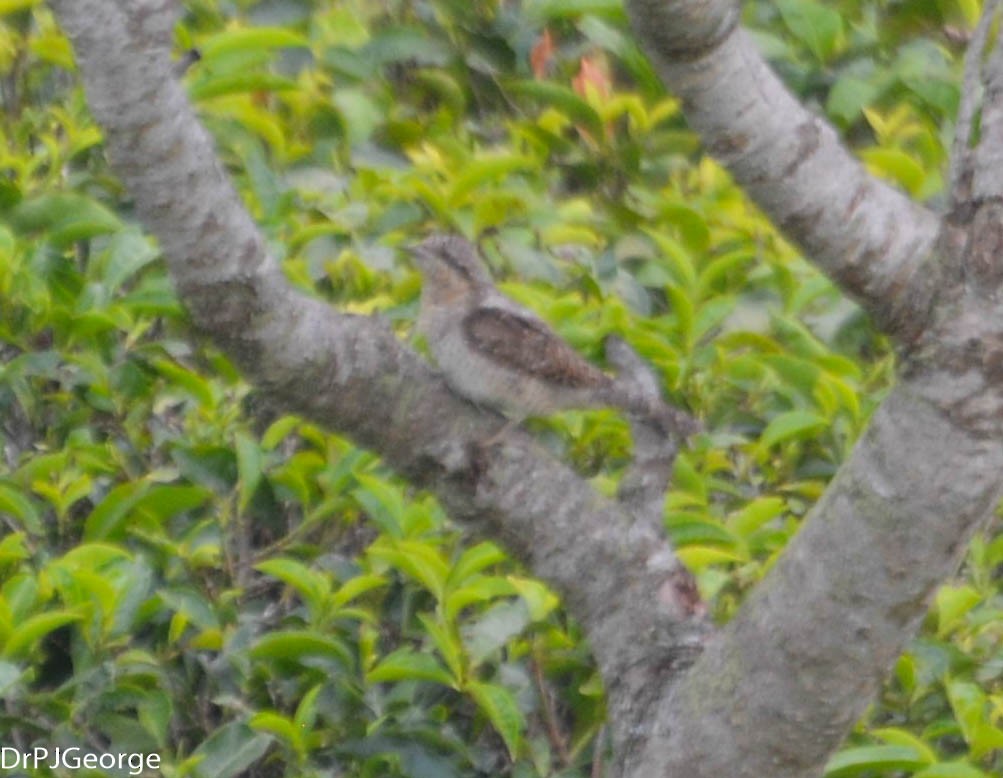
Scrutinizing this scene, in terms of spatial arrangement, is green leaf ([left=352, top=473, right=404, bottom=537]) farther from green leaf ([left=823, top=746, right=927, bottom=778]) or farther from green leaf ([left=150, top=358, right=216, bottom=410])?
green leaf ([left=823, top=746, right=927, bottom=778])

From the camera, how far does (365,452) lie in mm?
3402

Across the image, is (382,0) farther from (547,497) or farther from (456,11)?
(547,497)

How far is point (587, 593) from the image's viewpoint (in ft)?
10.0

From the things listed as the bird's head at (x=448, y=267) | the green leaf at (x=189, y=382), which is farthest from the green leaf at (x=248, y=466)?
the bird's head at (x=448, y=267)

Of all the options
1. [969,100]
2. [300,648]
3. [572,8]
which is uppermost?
[969,100]

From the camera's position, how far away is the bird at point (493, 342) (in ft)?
13.0

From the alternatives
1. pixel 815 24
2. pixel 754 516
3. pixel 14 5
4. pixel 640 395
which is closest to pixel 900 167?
pixel 815 24

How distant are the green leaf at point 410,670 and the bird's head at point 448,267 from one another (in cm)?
120

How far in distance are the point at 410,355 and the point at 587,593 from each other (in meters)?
0.53

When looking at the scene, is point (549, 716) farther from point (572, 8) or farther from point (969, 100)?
point (572, 8)

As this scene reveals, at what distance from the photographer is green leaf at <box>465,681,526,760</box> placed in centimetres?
310

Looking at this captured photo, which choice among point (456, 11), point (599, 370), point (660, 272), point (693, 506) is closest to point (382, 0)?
point (456, 11)

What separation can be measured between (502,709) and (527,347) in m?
1.48

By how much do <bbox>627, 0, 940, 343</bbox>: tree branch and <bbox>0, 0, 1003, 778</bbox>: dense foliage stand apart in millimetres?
712
